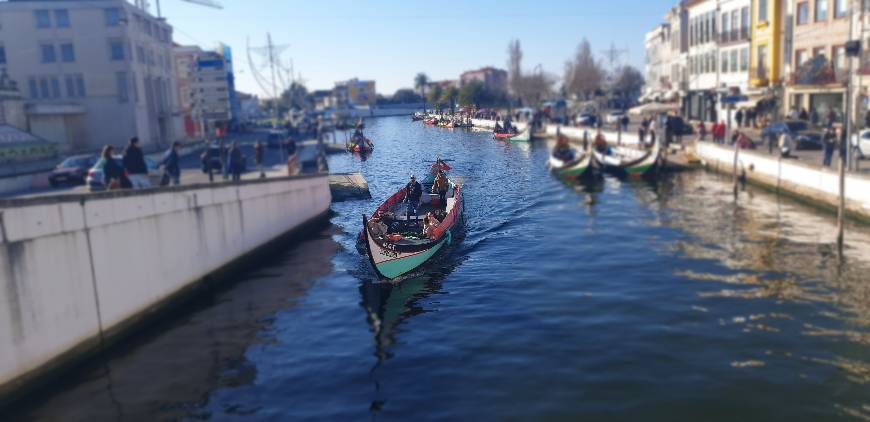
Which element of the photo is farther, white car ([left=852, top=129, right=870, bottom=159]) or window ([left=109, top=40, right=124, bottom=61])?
window ([left=109, top=40, right=124, bottom=61])

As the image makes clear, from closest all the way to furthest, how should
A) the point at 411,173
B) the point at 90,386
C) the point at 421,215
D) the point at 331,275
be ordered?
the point at 90,386 → the point at 331,275 → the point at 421,215 → the point at 411,173

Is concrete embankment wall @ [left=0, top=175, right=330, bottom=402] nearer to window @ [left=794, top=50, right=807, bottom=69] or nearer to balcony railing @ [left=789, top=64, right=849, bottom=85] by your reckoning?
balcony railing @ [left=789, top=64, right=849, bottom=85]

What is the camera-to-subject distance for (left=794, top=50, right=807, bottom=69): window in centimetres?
4881

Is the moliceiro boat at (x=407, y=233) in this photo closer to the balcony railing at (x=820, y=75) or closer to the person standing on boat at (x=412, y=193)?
the person standing on boat at (x=412, y=193)

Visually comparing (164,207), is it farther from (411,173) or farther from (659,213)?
(659,213)

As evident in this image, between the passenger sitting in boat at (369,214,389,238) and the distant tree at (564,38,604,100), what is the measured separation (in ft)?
304

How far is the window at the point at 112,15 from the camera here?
62781mm

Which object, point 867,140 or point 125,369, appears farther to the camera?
point 867,140

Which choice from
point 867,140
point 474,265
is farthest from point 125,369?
point 867,140

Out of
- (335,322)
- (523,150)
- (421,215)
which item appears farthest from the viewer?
(523,150)

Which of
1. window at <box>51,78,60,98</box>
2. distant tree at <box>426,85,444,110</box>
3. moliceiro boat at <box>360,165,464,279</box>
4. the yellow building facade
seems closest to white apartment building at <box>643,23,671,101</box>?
the yellow building facade

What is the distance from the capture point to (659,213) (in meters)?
31.5

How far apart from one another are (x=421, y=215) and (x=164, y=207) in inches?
429

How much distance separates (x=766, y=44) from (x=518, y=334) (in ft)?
153
